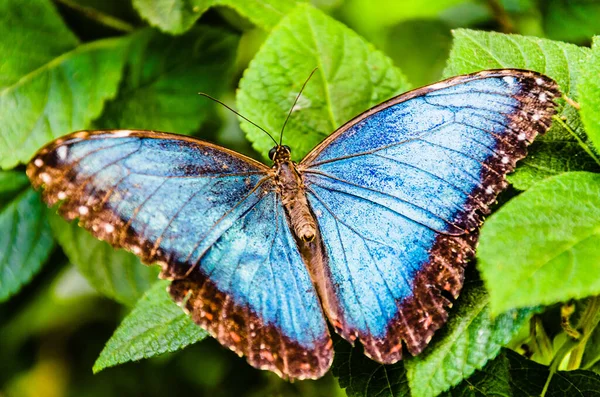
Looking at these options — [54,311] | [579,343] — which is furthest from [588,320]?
[54,311]

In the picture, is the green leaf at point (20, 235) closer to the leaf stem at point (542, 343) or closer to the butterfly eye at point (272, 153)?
the butterfly eye at point (272, 153)

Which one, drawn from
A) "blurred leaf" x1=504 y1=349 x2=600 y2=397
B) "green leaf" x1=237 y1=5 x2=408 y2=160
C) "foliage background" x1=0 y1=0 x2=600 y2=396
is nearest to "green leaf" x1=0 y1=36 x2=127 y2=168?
"foliage background" x1=0 y1=0 x2=600 y2=396

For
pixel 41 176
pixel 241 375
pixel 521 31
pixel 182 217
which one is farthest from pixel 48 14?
pixel 521 31

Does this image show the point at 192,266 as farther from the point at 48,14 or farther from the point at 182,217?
the point at 48,14

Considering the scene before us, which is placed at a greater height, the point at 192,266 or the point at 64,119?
the point at 64,119

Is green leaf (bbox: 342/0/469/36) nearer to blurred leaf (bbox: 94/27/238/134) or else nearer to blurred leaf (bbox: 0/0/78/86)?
blurred leaf (bbox: 94/27/238/134)

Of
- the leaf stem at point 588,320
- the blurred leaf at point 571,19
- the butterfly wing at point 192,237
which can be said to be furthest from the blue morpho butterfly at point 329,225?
the blurred leaf at point 571,19

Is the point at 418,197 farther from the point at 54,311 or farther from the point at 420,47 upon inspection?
the point at 54,311
